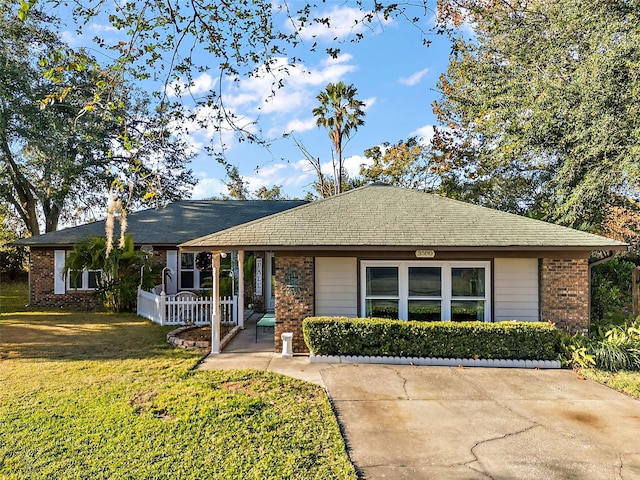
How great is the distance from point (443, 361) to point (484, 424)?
2.82 metres

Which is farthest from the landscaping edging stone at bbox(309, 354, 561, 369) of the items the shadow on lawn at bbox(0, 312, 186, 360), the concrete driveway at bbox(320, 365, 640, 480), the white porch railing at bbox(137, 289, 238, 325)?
the white porch railing at bbox(137, 289, 238, 325)

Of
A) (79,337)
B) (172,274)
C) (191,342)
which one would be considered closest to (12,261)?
(172,274)

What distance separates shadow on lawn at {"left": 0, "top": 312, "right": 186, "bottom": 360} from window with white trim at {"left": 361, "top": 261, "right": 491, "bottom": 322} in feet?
16.3

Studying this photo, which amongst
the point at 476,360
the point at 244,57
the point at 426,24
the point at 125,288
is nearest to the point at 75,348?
the point at 125,288

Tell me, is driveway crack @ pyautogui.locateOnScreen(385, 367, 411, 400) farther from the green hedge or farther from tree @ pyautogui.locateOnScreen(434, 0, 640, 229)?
tree @ pyautogui.locateOnScreen(434, 0, 640, 229)

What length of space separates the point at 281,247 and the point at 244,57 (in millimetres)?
4591

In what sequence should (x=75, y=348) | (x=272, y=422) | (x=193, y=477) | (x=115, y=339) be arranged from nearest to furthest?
(x=193, y=477)
(x=272, y=422)
(x=75, y=348)
(x=115, y=339)

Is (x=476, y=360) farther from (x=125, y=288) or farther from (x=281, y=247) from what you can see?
(x=125, y=288)

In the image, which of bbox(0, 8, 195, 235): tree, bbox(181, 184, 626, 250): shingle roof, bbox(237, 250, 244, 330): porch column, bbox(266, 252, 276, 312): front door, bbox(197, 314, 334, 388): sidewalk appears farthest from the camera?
bbox(266, 252, 276, 312): front door

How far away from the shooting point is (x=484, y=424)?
17.2ft

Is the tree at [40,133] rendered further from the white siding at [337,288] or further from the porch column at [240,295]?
the white siding at [337,288]

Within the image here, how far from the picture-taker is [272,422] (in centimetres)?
509

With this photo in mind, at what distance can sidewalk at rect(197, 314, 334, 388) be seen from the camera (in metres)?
7.44

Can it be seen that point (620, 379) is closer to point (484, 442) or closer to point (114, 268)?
point (484, 442)
